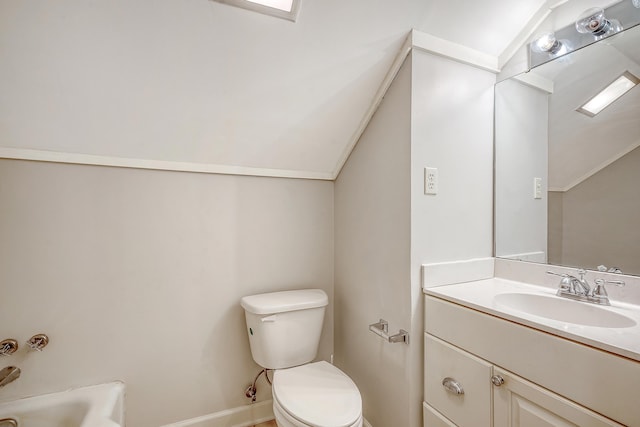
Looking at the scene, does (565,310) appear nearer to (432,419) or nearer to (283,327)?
(432,419)

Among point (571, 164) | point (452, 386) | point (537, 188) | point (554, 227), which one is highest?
point (571, 164)

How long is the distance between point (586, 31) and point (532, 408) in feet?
4.74

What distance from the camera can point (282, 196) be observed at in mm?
1748

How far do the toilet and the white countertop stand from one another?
597 millimetres

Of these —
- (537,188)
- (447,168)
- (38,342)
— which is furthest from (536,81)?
(38,342)

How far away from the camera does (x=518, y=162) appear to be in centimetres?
142

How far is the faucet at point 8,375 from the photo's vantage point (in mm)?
1164

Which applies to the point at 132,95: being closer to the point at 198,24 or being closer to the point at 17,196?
the point at 198,24

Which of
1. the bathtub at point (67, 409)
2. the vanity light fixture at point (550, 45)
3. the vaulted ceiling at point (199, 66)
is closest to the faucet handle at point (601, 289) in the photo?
the vanity light fixture at point (550, 45)

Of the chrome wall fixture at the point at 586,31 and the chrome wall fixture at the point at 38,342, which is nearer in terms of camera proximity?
the chrome wall fixture at the point at 586,31

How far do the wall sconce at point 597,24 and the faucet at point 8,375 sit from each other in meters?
2.81

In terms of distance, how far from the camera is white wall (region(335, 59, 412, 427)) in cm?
126

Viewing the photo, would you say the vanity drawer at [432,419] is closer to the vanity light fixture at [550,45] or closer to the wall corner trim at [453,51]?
the wall corner trim at [453,51]

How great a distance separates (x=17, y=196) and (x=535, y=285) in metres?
2.38
